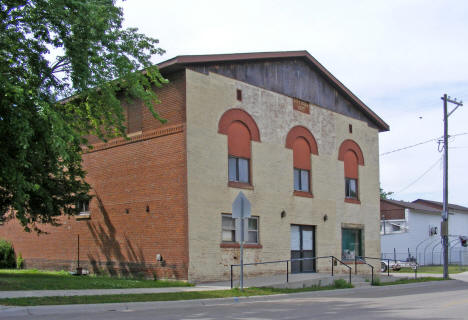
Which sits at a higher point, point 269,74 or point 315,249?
point 269,74

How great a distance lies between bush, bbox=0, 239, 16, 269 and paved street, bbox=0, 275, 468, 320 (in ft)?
56.9

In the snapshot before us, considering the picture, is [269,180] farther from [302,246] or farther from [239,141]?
[302,246]

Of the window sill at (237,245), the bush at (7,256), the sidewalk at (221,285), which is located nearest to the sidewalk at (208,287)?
the sidewalk at (221,285)

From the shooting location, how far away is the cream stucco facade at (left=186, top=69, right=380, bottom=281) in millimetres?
20922

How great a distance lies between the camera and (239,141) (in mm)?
23031

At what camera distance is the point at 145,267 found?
851 inches

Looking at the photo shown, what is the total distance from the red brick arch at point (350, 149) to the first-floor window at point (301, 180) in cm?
304

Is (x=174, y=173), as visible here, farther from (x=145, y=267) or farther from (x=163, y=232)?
(x=145, y=267)

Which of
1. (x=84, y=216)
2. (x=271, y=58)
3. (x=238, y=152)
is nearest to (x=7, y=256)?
(x=84, y=216)

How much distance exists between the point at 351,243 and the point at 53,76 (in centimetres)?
1789

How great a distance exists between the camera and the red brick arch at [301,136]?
25477mm

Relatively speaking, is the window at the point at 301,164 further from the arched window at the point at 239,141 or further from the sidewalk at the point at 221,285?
the sidewalk at the point at 221,285

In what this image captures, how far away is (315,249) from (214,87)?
935 centimetres

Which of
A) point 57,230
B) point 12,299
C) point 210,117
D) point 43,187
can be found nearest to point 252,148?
point 210,117
